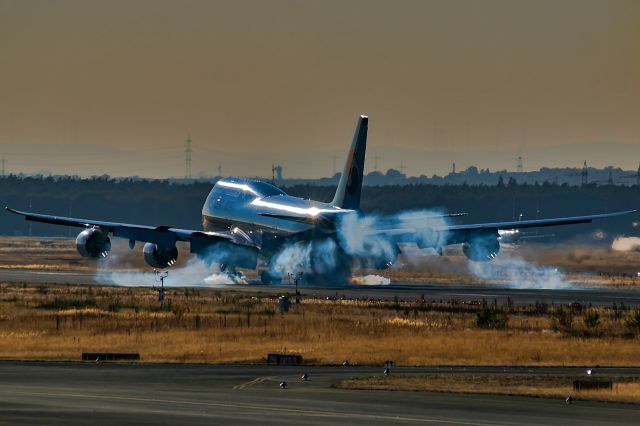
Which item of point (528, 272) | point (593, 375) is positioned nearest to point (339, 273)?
point (528, 272)

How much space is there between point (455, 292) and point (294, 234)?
1358 cm

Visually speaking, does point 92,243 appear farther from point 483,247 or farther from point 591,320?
point 591,320

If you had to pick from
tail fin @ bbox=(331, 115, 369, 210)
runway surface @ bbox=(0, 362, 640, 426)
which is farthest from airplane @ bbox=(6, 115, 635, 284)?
runway surface @ bbox=(0, 362, 640, 426)

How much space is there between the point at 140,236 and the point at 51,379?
6529cm

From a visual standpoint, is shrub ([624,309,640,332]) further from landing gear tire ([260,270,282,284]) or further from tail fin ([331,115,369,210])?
landing gear tire ([260,270,282,284])

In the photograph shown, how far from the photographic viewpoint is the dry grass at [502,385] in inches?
1768

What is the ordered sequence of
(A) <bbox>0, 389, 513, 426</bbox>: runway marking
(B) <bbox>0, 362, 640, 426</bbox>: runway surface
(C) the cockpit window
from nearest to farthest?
(A) <bbox>0, 389, 513, 426</bbox>: runway marking, (B) <bbox>0, 362, 640, 426</bbox>: runway surface, (C) the cockpit window

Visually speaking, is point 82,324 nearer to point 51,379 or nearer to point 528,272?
point 51,379

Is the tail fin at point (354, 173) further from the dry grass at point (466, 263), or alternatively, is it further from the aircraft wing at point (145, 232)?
the dry grass at point (466, 263)

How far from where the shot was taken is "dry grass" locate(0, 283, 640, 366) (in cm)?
5991

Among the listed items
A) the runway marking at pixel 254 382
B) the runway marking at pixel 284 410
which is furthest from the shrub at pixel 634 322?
the runway marking at pixel 284 410

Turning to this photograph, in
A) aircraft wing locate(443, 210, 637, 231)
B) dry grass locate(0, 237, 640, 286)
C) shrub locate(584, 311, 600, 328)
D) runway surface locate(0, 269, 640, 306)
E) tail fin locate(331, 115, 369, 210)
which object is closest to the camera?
shrub locate(584, 311, 600, 328)

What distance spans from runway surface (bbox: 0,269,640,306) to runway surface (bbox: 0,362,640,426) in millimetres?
43852

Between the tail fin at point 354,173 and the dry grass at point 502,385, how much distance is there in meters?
57.4
